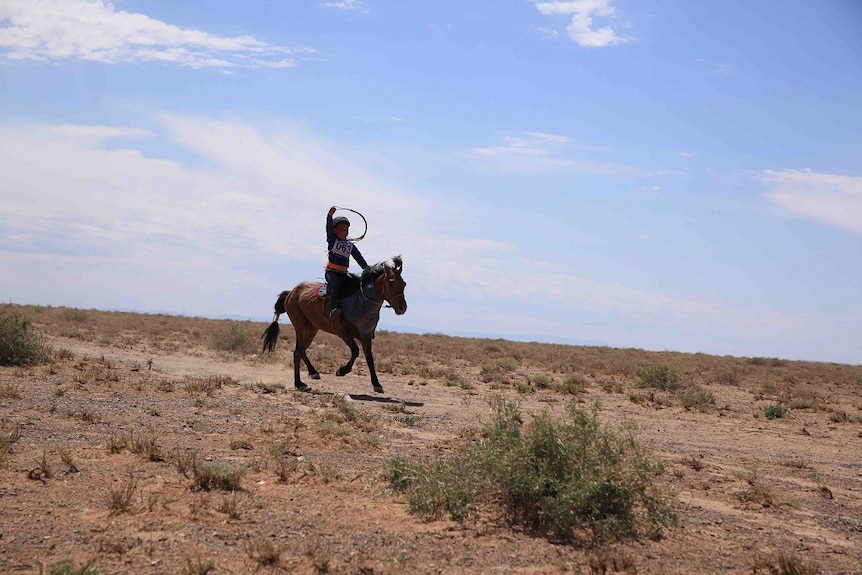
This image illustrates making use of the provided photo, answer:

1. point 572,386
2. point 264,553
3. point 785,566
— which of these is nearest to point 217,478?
point 264,553

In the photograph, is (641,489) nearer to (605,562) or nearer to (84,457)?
(605,562)

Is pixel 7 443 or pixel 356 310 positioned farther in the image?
pixel 356 310

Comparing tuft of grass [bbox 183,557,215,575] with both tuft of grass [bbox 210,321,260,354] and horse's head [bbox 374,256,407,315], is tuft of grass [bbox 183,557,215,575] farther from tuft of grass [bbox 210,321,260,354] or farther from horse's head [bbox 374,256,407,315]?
tuft of grass [bbox 210,321,260,354]

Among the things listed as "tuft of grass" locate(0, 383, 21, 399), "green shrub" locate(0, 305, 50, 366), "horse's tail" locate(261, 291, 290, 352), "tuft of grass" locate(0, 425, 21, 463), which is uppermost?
"horse's tail" locate(261, 291, 290, 352)

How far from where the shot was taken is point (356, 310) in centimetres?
1488

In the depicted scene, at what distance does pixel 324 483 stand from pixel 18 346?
10.6m

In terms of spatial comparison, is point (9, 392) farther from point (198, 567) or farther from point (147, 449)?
point (198, 567)

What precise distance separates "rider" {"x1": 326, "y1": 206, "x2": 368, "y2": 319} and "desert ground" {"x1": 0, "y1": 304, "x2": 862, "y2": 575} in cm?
175

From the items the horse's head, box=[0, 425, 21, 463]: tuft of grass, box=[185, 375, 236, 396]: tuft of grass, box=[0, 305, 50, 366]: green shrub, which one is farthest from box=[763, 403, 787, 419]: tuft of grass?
box=[0, 305, 50, 366]: green shrub

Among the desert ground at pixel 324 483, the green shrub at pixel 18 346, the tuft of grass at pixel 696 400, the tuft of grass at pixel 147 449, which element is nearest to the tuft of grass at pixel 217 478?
the desert ground at pixel 324 483

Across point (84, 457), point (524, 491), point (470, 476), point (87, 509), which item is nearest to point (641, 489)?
point (524, 491)

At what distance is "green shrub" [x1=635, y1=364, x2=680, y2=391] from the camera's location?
20609 mm

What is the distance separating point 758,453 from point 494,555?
662 centimetres

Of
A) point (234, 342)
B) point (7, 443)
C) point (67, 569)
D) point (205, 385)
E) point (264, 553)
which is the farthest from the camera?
point (234, 342)
